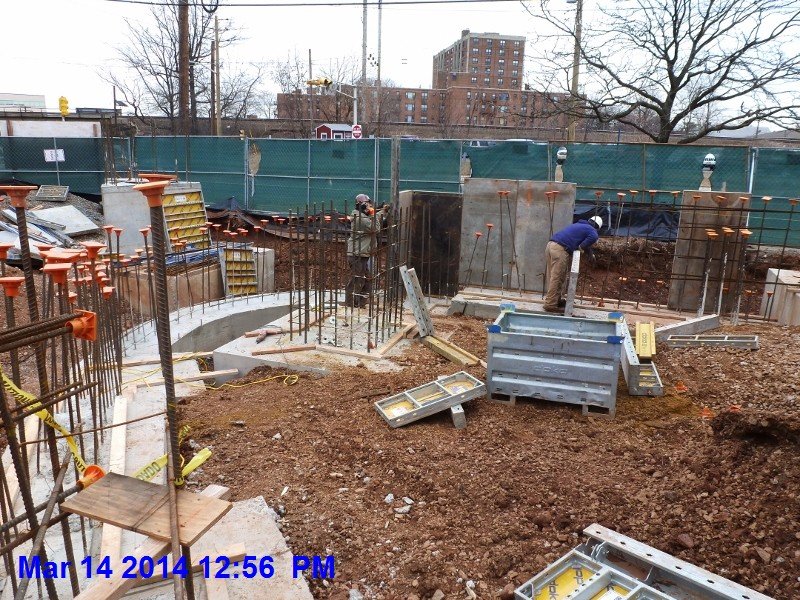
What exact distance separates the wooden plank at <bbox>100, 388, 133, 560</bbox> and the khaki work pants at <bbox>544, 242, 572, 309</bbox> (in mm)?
6367

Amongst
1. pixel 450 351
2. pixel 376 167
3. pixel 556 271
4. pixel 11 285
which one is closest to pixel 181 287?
pixel 450 351

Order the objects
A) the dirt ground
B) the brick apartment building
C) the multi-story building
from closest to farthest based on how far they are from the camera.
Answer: the dirt ground < the brick apartment building < the multi-story building

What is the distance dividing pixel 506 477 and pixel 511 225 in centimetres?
693

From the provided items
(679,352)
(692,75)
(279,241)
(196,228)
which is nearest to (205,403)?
(679,352)

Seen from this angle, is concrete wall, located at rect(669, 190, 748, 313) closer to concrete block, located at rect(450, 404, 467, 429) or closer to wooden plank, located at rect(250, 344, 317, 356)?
concrete block, located at rect(450, 404, 467, 429)

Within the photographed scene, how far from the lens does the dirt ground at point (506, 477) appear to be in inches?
147

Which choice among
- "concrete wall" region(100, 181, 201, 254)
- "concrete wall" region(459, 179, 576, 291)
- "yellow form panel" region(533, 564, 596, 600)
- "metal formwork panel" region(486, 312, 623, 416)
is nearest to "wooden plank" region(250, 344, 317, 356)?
"metal formwork panel" region(486, 312, 623, 416)

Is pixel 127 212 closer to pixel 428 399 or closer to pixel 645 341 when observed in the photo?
pixel 428 399

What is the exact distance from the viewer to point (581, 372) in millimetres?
5922

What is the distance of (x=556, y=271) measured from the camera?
9320 mm

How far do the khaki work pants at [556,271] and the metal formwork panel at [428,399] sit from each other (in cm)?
365

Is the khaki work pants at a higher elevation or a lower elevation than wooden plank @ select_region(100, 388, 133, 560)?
higher

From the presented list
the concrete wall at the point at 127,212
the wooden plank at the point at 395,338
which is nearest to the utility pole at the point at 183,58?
the concrete wall at the point at 127,212

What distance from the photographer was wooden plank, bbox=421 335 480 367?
24.5 feet
